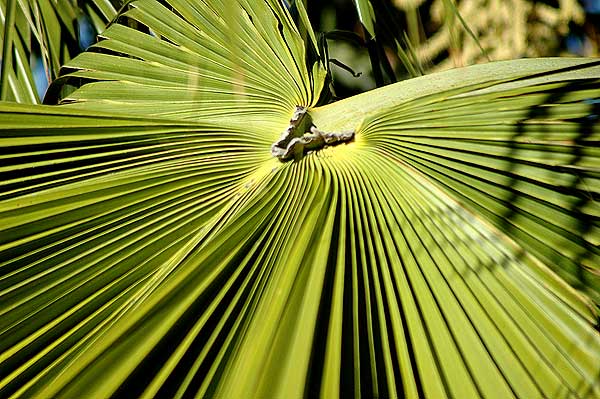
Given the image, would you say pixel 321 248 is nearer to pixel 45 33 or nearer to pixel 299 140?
pixel 299 140

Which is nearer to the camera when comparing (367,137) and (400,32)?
(367,137)

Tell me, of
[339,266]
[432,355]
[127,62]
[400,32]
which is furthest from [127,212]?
[400,32]

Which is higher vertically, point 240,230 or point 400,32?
point 400,32

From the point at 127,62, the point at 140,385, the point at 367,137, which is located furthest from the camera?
the point at 127,62

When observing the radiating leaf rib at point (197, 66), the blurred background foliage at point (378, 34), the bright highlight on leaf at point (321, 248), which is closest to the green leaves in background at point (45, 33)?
the blurred background foliage at point (378, 34)

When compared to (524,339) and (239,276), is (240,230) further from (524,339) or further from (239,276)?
(524,339)

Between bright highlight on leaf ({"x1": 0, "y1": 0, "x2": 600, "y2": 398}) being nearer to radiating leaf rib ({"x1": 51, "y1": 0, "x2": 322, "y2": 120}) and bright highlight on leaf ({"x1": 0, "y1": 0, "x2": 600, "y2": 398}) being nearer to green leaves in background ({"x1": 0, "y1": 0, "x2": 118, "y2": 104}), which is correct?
radiating leaf rib ({"x1": 51, "y1": 0, "x2": 322, "y2": 120})

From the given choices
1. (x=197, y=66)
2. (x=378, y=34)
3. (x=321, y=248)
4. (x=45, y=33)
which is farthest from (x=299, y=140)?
(x=45, y=33)
